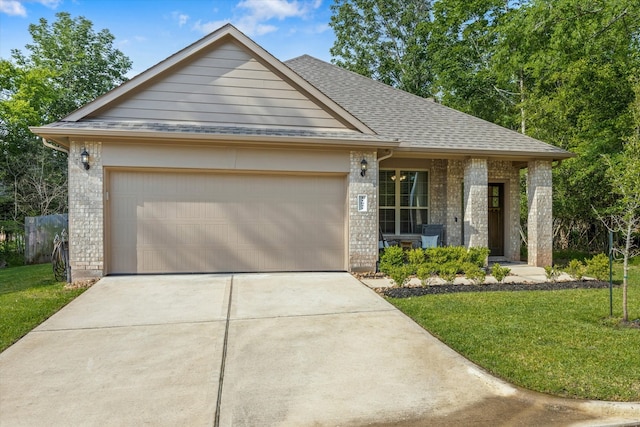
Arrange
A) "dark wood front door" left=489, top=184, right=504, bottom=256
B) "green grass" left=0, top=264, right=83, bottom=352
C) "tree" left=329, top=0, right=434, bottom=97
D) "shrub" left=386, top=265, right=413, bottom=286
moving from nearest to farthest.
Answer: "green grass" left=0, top=264, right=83, bottom=352 < "shrub" left=386, top=265, right=413, bottom=286 < "dark wood front door" left=489, top=184, right=504, bottom=256 < "tree" left=329, top=0, right=434, bottom=97

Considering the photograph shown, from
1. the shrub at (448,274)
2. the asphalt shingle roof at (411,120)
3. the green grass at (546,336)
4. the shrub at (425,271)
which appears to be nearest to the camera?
the green grass at (546,336)

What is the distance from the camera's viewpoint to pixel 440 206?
10508 mm

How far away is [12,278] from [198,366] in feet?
25.9

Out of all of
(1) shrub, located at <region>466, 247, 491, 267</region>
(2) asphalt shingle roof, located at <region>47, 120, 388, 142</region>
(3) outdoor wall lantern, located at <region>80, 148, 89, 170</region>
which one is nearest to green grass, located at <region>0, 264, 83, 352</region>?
(3) outdoor wall lantern, located at <region>80, 148, 89, 170</region>

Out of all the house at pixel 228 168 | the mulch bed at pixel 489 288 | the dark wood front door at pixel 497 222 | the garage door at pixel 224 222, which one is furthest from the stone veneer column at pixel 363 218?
the dark wood front door at pixel 497 222

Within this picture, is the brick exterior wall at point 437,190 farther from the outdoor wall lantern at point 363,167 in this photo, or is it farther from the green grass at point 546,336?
the green grass at point 546,336

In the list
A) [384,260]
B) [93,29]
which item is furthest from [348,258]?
[93,29]

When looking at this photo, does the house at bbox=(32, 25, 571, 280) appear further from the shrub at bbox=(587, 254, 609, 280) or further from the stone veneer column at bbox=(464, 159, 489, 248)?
the shrub at bbox=(587, 254, 609, 280)

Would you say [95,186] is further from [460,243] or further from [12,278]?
[460,243]

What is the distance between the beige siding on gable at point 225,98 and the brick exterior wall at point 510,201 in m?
5.30

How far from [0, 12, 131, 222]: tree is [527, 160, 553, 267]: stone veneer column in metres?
18.0

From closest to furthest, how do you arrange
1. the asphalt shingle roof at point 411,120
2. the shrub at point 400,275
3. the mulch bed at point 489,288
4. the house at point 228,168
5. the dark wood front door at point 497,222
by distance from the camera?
the mulch bed at point 489,288
the shrub at point 400,275
the house at point 228,168
the asphalt shingle roof at point 411,120
the dark wood front door at point 497,222

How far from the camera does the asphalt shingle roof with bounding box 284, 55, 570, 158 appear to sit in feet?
30.1

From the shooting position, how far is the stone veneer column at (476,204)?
938 centimetres
